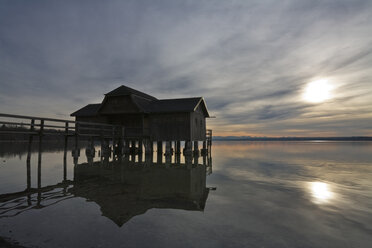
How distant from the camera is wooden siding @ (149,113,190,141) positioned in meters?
23.8

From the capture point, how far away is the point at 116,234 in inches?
202

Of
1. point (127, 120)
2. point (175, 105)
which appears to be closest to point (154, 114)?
point (175, 105)

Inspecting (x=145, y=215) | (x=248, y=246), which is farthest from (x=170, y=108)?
(x=248, y=246)

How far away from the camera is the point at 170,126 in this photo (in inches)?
957

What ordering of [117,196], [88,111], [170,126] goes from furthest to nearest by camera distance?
[88,111]
[170,126]
[117,196]

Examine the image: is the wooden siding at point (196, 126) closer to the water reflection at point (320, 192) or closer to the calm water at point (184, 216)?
the calm water at point (184, 216)

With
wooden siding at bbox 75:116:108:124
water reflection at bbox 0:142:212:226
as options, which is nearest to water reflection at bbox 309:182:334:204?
water reflection at bbox 0:142:212:226

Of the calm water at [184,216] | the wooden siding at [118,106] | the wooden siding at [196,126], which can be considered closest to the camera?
the calm water at [184,216]

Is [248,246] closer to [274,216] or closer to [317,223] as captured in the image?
[274,216]

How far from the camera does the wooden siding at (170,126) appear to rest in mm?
23812

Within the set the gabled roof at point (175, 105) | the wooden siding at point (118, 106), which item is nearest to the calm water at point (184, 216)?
the gabled roof at point (175, 105)

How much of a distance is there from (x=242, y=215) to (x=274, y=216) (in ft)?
3.34

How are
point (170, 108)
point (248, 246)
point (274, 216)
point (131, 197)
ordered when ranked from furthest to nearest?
point (170, 108) → point (131, 197) → point (274, 216) → point (248, 246)

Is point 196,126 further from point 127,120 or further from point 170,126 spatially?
point 127,120
